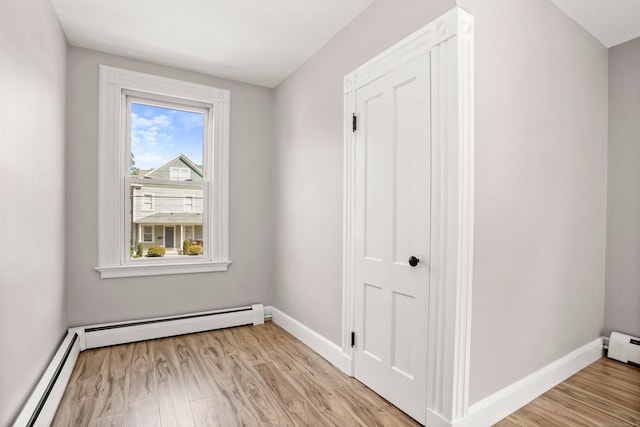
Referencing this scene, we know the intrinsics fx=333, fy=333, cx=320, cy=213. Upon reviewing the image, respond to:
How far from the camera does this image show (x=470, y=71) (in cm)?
173

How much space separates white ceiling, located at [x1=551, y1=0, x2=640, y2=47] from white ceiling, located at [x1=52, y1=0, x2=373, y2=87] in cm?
145

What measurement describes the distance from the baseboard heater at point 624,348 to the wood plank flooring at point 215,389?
6.41 feet

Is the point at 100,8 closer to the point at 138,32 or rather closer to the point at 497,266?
the point at 138,32

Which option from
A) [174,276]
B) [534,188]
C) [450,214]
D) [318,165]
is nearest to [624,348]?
[534,188]

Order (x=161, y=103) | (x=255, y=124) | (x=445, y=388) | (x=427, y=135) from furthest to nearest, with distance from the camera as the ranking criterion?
1. (x=255, y=124)
2. (x=161, y=103)
3. (x=427, y=135)
4. (x=445, y=388)

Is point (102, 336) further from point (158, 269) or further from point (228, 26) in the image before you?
point (228, 26)

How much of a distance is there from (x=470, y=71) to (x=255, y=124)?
2497 millimetres

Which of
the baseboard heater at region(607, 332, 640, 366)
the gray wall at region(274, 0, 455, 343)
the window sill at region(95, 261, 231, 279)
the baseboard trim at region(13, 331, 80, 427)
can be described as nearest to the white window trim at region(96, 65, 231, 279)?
the window sill at region(95, 261, 231, 279)

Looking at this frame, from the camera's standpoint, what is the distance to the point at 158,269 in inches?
127

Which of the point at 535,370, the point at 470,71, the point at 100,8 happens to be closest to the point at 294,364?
the point at 535,370

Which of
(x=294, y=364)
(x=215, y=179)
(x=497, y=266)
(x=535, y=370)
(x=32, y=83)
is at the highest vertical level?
(x=32, y=83)

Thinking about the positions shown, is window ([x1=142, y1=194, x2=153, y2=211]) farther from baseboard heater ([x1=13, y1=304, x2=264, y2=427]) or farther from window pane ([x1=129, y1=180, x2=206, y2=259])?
baseboard heater ([x1=13, y1=304, x2=264, y2=427])

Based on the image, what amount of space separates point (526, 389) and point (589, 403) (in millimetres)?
407

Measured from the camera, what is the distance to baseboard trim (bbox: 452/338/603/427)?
180 cm
